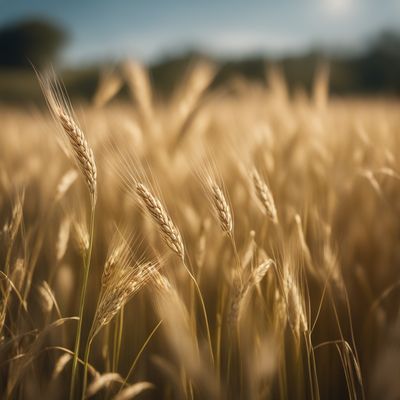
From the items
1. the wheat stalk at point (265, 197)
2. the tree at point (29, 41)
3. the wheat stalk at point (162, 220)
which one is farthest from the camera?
the tree at point (29, 41)

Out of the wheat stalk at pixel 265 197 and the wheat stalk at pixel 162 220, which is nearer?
the wheat stalk at pixel 162 220

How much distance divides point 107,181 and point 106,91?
16.6 inches

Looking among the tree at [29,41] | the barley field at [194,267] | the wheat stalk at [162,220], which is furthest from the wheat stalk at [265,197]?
the tree at [29,41]

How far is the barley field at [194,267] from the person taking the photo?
2.10 feet

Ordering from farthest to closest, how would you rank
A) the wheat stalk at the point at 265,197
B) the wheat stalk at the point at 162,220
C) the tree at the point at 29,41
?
the tree at the point at 29,41
the wheat stalk at the point at 265,197
the wheat stalk at the point at 162,220

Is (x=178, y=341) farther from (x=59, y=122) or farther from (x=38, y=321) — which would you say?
(x=38, y=321)

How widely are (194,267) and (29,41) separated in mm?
34152

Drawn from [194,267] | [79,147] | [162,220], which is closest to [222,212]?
[162,220]

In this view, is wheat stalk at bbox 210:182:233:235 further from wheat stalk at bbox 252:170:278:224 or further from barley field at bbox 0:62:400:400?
wheat stalk at bbox 252:170:278:224

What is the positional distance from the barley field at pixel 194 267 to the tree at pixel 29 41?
30400mm

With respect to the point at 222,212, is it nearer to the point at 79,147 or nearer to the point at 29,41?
the point at 79,147

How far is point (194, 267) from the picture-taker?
38.9 inches

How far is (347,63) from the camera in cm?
2050

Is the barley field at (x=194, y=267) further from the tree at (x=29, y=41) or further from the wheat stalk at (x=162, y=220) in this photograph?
the tree at (x=29, y=41)
